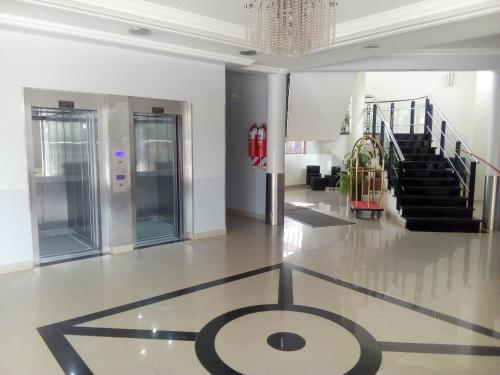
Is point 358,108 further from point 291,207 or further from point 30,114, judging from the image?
point 30,114

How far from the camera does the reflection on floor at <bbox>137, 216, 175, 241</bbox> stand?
6348 mm

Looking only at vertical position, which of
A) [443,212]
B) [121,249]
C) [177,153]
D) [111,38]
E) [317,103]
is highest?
[111,38]

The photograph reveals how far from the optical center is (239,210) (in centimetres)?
855

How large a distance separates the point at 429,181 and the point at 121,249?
6.37 metres

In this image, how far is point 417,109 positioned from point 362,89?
1.62 m

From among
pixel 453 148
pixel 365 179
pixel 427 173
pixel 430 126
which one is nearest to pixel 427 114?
pixel 430 126

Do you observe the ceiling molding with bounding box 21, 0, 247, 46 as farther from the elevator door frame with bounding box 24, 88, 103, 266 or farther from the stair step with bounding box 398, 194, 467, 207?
the stair step with bounding box 398, 194, 467, 207

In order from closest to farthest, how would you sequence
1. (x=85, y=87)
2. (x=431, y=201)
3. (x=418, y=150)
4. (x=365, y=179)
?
(x=85, y=87)
(x=431, y=201)
(x=418, y=150)
(x=365, y=179)

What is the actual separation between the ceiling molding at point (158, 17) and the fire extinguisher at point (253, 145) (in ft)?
8.96

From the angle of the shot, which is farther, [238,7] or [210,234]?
[210,234]

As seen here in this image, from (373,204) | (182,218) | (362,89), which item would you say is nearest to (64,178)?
(182,218)

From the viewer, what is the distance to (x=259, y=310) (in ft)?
12.1

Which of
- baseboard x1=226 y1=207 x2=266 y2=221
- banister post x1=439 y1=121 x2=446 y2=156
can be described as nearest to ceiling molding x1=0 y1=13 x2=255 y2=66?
baseboard x1=226 y1=207 x2=266 y2=221

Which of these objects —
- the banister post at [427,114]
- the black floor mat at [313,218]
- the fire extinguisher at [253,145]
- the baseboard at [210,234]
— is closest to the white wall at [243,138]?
the fire extinguisher at [253,145]
